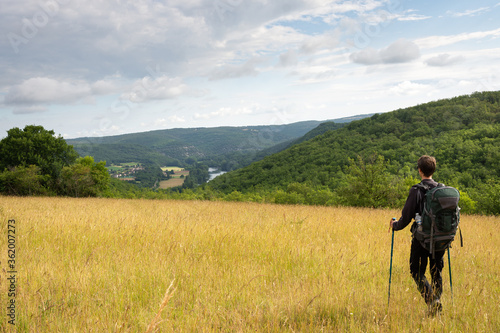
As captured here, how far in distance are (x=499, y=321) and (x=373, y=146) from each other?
8790cm

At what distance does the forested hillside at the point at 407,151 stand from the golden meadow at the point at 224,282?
1648 centimetres

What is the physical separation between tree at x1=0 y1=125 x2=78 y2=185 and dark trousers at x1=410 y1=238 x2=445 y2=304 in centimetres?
3007

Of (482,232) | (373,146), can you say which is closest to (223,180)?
(373,146)

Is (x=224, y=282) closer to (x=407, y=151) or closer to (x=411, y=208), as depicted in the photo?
(x=411, y=208)

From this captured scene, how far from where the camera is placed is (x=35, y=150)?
26.6 metres

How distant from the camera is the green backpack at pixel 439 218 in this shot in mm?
2773

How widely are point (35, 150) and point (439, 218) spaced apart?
108 ft

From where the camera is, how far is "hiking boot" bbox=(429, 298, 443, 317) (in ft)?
9.58

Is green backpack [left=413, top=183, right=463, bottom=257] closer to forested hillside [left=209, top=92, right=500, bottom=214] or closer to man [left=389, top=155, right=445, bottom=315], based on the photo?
man [left=389, top=155, right=445, bottom=315]

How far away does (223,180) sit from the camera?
8938 centimetres

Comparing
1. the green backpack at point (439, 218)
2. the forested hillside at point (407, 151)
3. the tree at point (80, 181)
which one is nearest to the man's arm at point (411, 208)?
the green backpack at point (439, 218)

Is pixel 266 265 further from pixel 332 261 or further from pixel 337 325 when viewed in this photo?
pixel 337 325

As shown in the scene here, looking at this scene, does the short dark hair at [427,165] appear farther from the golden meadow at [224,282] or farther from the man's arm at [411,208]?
the golden meadow at [224,282]

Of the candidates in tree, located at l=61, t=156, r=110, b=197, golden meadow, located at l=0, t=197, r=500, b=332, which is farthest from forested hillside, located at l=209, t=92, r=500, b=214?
tree, located at l=61, t=156, r=110, b=197
